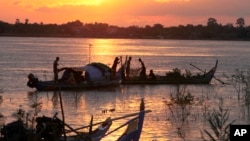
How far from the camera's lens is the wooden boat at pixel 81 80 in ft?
96.1

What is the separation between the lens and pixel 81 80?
30219 mm

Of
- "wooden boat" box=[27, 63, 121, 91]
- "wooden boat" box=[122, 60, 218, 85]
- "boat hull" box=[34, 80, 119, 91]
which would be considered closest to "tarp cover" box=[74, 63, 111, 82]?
"wooden boat" box=[27, 63, 121, 91]

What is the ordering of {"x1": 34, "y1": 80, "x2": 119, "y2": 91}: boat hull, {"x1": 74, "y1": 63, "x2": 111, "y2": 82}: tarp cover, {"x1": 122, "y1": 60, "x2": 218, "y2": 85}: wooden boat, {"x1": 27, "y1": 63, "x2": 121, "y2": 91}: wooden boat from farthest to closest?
{"x1": 122, "y1": 60, "x2": 218, "y2": 85}: wooden boat, {"x1": 74, "y1": 63, "x2": 111, "y2": 82}: tarp cover, {"x1": 27, "y1": 63, "x2": 121, "y2": 91}: wooden boat, {"x1": 34, "y1": 80, "x2": 119, "y2": 91}: boat hull

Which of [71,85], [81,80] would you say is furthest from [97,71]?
[71,85]

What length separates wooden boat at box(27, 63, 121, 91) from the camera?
29297 millimetres

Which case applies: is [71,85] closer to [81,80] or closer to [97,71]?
[81,80]

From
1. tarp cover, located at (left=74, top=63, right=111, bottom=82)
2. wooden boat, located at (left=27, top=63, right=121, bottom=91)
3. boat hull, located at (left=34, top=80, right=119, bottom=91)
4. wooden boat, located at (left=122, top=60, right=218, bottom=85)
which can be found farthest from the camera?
wooden boat, located at (left=122, top=60, right=218, bottom=85)

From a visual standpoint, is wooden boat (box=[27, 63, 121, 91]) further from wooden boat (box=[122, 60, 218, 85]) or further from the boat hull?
wooden boat (box=[122, 60, 218, 85])

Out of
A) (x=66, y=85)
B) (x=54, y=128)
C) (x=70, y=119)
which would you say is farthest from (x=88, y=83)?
(x=54, y=128)

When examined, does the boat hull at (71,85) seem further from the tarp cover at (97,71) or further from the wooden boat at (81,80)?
the tarp cover at (97,71)

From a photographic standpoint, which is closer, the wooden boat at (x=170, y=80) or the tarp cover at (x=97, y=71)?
the tarp cover at (x=97, y=71)

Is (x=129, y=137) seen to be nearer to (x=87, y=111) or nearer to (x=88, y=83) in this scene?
(x=87, y=111)

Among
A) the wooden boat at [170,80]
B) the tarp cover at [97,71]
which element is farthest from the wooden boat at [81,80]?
the wooden boat at [170,80]

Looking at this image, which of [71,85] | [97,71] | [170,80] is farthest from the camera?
[170,80]
